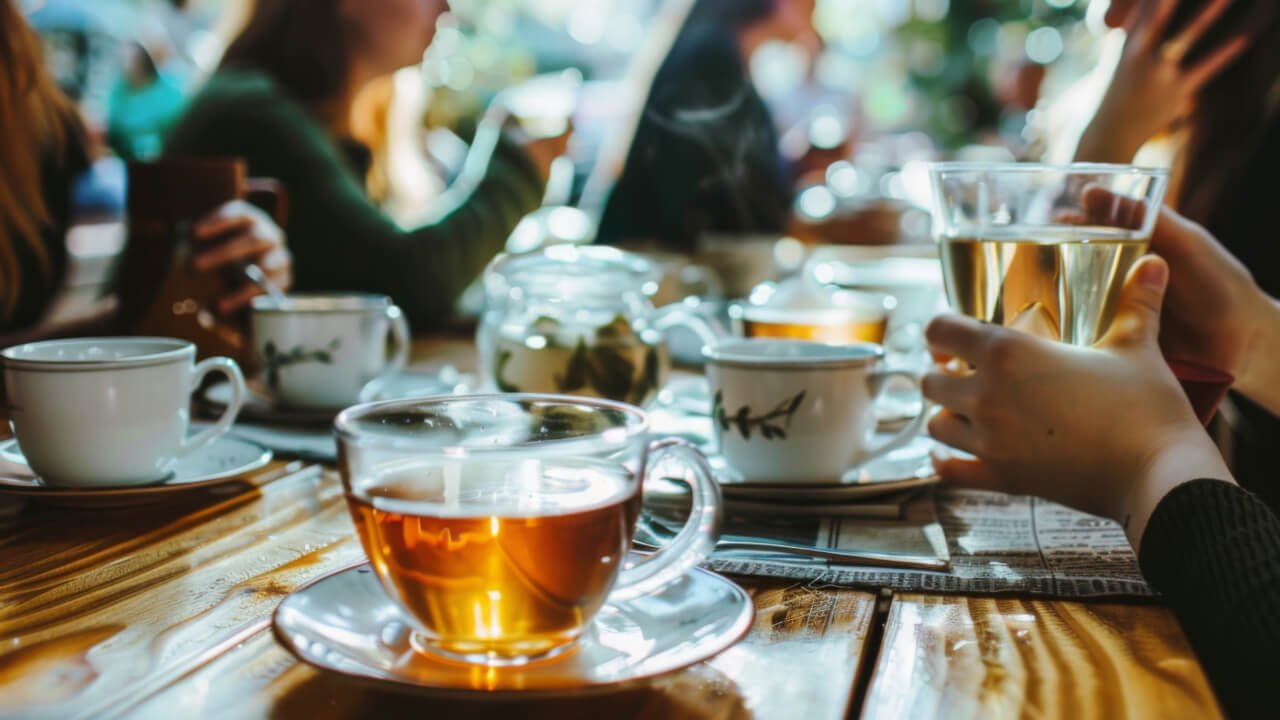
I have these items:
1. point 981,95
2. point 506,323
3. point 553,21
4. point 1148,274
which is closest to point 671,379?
point 506,323

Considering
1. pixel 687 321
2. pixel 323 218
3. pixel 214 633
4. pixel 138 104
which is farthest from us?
pixel 138 104

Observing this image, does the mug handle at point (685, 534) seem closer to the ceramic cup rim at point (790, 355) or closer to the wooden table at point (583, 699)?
the wooden table at point (583, 699)

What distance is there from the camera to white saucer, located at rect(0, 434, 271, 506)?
76 cm

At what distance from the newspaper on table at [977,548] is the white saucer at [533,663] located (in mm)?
121

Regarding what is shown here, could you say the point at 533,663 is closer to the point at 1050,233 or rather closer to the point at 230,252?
the point at 1050,233

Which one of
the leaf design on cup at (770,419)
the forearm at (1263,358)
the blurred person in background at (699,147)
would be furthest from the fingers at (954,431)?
the blurred person in background at (699,147)

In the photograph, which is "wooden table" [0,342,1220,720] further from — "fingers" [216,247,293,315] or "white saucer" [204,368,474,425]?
"fingers" [216,247,293,315]

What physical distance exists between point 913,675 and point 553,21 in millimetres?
6253

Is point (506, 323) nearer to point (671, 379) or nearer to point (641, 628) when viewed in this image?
point (671, 379)

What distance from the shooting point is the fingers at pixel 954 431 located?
81 cm

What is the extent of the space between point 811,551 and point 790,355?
24 centimetres

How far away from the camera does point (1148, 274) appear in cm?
79

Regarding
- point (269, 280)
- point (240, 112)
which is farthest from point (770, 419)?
point (240, 112)

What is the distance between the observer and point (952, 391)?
0.82 meters
